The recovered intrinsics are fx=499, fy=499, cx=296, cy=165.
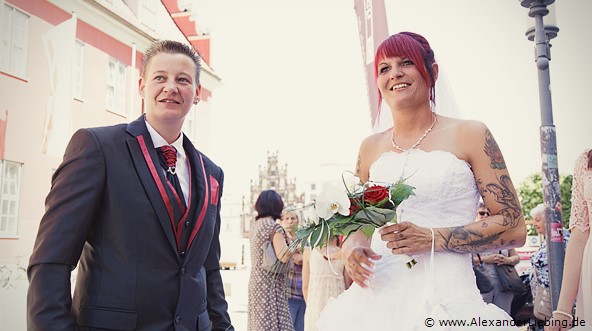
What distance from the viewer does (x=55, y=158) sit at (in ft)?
14.6

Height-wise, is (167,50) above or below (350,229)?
above

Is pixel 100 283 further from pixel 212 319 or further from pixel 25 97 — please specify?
pixel 25 97

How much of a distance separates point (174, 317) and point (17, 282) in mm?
2893

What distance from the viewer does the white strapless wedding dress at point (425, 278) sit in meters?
1.77

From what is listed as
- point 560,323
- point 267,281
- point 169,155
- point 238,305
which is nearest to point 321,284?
point 267,281

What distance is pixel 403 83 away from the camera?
209 centimetres

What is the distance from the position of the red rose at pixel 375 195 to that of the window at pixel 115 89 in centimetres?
443

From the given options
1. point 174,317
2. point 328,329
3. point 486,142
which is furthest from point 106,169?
point 486,142

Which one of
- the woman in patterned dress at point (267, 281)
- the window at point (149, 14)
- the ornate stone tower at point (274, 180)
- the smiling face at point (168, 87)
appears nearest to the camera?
the smiling face at point (168, 87)

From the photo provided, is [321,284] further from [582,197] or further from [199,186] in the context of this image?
[199,186]

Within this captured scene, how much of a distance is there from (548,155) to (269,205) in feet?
8.80

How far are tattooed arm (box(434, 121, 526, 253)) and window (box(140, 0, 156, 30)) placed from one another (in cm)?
538

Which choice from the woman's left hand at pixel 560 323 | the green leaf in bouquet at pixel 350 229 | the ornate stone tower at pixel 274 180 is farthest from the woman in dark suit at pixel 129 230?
the ornate stone tower at pixel 274 180

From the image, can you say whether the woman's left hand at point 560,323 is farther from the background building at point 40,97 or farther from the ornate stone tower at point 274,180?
the ornate stone tower at point 274,180
